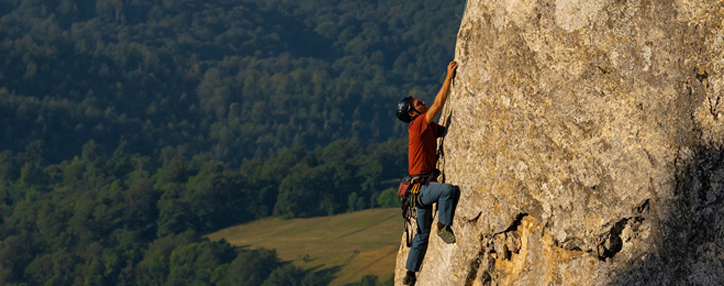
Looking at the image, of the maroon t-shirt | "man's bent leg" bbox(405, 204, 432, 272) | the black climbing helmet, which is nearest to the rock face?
the maroon t-shirt

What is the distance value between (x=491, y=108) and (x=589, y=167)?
4.03 ft

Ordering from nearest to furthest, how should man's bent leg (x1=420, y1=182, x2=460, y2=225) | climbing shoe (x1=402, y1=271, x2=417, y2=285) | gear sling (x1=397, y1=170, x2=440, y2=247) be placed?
man's bent leg (x1=420, y1=182, x2=460, y2=225), gear sling (x1=397, y1=170, x2=440, y2=247), climbing shoe (x1=402, y1=271, x2=417, y2=285)

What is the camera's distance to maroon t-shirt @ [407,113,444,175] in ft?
33.7

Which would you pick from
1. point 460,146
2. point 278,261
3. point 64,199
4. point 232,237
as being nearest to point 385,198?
point 232,237

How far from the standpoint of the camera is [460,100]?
988cm

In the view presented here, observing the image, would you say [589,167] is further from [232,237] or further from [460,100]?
[232,237]

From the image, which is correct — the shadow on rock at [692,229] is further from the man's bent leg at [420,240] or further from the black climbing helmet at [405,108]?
the black climbing helmet at [405,108]

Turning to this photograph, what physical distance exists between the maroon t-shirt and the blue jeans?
0.23m

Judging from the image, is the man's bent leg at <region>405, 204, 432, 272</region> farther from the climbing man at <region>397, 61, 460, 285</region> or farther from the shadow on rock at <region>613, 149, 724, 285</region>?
the shadow on rock at <region>613, 149, 724, 285</region>

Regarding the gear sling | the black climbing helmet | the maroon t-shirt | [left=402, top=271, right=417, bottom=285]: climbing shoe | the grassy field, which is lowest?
the grassy field

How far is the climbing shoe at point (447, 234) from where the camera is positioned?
9.95 metres

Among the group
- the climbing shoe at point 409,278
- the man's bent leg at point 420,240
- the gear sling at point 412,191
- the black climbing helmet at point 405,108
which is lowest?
the climbing shoe at point 409,278

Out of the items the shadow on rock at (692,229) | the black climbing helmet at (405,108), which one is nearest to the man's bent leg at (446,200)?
the black climbing helmet at (405,108)

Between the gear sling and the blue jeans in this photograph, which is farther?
the gear sling
